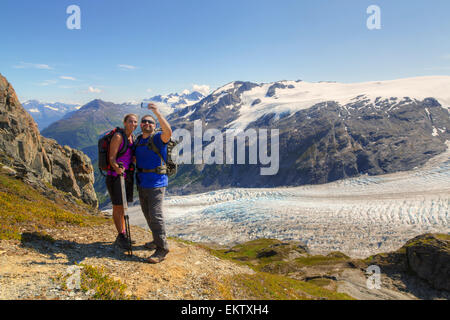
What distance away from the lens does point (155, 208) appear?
9.96m

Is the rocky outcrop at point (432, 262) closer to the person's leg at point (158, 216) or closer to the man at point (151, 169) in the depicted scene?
the person's leg at point (158, 216)

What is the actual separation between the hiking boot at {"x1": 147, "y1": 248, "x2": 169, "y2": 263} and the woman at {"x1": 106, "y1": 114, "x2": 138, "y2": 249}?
182 cm

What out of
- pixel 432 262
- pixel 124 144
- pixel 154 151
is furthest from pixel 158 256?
pixel 432 262

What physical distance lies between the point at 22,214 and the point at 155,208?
23.3ft

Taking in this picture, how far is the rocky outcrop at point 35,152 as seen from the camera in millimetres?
29000

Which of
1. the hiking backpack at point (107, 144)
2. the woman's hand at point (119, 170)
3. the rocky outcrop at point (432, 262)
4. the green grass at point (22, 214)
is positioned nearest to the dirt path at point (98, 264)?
the green grass at point (22, 214)

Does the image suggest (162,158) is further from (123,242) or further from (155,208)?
(123,242)

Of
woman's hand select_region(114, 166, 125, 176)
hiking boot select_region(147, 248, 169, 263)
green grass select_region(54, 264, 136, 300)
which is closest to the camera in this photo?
green grass select_region(54, 264, 136, 300)

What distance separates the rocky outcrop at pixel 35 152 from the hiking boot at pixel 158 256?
19.8 m

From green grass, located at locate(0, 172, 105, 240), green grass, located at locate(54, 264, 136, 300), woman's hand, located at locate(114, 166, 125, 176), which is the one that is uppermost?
woman's hand, located at locate(114, 166, 125, 176)

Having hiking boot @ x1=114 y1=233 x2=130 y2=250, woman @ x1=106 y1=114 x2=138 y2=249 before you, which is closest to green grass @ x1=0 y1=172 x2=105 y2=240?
hiking boot @ x1=114 y1=233 x2=130 y2=250

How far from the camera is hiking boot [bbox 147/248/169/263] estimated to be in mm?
10172

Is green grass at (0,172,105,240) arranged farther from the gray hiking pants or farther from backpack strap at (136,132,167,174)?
backpack strap at (136,132,167,174)
